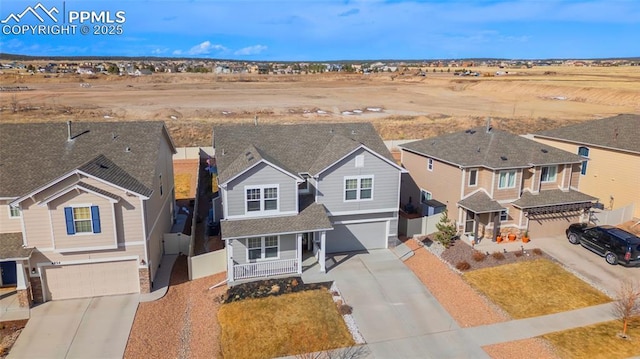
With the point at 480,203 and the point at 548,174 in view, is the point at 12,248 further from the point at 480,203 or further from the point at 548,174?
the point at 548,174

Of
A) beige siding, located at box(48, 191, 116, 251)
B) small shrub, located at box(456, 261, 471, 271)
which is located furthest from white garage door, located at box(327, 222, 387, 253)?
beige siding, located at box(48, 191, 116, 251)

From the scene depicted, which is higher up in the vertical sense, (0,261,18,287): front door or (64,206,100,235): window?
(64,206,100,235): window

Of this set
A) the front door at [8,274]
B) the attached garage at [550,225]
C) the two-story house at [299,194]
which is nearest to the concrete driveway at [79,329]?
the front door at [8,274]

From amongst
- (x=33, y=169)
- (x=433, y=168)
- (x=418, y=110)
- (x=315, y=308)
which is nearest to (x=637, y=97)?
(x=418, y=110)

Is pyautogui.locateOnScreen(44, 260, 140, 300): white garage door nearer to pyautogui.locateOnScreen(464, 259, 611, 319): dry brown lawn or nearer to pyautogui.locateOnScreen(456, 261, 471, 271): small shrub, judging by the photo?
pyautogui.locateOnScreen(456, 261, 471, 271): small shrub

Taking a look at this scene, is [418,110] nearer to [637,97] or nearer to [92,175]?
[637,97]

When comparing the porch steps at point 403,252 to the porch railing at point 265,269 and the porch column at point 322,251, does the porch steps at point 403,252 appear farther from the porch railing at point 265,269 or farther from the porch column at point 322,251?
the porch railing at point 265,269

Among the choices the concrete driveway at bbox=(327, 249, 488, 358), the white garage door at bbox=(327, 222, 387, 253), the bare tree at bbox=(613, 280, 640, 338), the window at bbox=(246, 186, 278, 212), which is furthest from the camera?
the white garage door at bbox=(327, 222, 387, 253)
